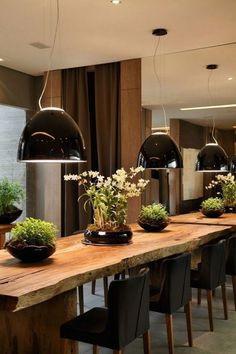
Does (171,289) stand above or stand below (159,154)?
below

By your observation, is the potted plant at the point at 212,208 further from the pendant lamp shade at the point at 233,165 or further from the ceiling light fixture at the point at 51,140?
the ceiling light fixture at the point at 51,140

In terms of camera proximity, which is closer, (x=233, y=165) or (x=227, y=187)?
(x=233, y=165)

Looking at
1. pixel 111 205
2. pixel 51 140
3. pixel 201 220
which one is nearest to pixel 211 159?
pixel 201 220

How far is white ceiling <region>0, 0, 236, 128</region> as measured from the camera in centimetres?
409

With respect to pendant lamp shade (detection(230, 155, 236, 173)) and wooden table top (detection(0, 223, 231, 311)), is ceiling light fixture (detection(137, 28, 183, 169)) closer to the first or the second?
wooden table top (detection(0, 223, 231, 311))

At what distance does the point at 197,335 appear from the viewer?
3.97 m

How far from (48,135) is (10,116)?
4125 mm

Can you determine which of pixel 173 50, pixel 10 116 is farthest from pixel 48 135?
pixel 10 116

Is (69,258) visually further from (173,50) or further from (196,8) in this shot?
(173,50)

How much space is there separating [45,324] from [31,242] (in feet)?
1.83

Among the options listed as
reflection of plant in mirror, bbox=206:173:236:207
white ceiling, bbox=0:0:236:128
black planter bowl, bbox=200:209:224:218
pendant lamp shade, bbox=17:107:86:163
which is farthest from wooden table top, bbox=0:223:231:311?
white ceiling, bbox=0:0:236:128

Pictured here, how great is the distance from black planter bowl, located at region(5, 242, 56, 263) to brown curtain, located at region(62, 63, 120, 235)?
10.9 feet

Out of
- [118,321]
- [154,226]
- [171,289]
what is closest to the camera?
[118,321]

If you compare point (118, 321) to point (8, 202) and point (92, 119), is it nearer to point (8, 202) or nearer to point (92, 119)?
point (8, 202)
